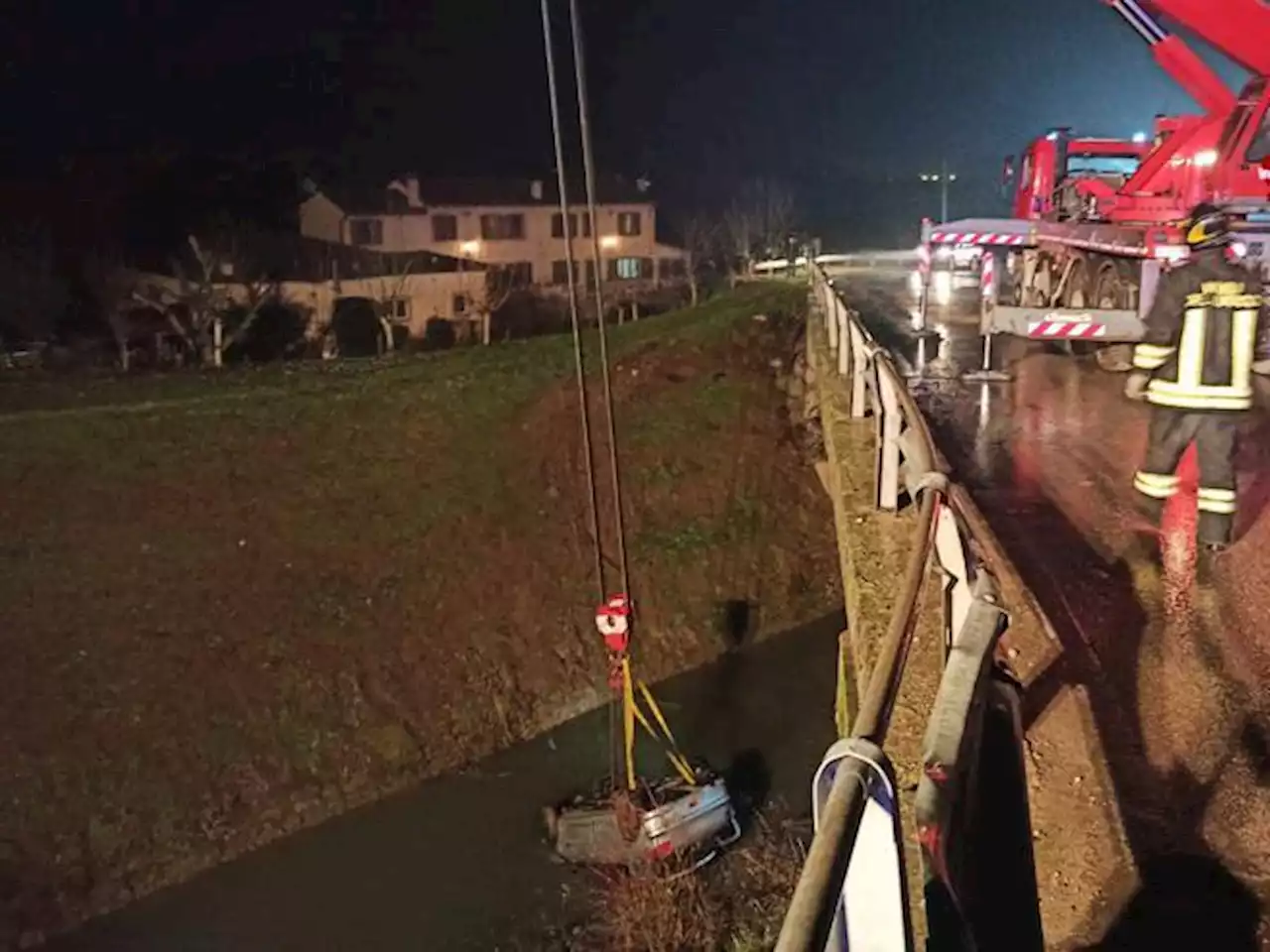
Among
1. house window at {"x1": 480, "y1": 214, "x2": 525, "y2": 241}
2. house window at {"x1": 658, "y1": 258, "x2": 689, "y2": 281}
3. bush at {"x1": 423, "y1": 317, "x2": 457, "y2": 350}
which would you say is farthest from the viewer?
house window at {"x1": 658, "y1": 258, "x2": 689, "y2": 281}

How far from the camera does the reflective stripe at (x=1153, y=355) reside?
6.32 metres

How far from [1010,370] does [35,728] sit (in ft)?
42.3

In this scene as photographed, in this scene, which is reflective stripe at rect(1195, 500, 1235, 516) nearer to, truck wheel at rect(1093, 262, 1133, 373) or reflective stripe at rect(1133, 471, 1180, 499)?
reflective stripe at rect(1133, 471, 1180, 499)

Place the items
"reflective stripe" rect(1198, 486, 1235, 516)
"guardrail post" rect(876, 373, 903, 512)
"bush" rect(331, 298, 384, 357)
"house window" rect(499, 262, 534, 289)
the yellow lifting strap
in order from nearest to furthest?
"reflective stripe" rect(1198, 486, 1235, 516), "guardrail post" rect(876, 373, 903, 512), the yellow lifting strap, "bush" rect(331, 298, 384, 357), "house window" rect(499, 262, 534, 289)

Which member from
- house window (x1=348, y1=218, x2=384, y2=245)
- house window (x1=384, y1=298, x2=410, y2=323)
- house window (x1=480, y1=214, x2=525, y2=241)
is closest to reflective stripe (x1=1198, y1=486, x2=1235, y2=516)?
house window (x1=384, y1=298, x2=410, y2=323)

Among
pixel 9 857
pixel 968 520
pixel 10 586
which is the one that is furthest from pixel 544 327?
pixel 968 520

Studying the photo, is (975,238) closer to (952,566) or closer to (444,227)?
(952,566)

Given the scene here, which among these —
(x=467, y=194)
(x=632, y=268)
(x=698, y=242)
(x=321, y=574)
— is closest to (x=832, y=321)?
(x=321, y=574)

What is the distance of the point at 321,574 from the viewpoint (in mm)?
19297

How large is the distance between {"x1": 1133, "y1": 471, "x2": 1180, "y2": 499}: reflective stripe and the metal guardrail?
2.92 meters

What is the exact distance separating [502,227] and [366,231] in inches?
192

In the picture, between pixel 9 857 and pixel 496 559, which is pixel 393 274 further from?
pixel 9 857

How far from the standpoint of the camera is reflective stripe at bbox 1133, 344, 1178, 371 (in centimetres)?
632

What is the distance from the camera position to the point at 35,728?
1572 cm
